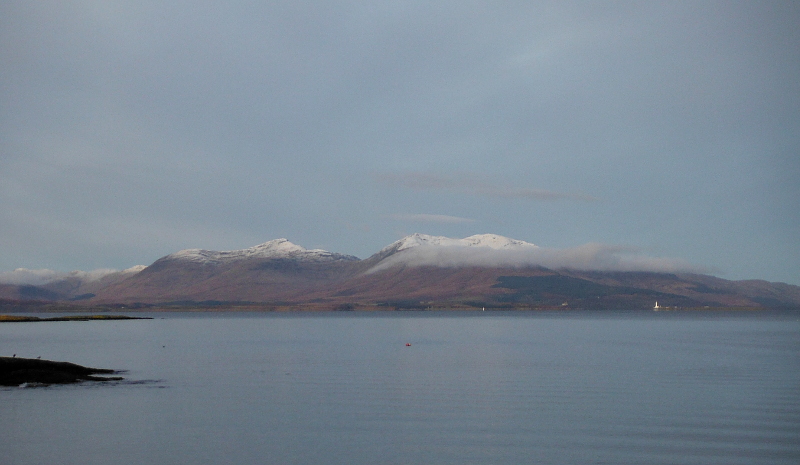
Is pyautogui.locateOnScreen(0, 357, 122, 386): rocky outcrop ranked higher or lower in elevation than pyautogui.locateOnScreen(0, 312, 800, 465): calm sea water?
higher

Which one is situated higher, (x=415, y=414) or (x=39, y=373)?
(x=39, y=373)

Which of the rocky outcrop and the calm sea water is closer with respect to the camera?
the calm sea water

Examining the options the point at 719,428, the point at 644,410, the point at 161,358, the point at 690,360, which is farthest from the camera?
the point at 161,358

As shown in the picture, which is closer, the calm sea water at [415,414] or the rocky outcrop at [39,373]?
the calm sea water at [415,414]

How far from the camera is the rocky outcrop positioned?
44375 millimetres

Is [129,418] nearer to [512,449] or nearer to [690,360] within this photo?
[512,449]

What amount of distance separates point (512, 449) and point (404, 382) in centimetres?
2019

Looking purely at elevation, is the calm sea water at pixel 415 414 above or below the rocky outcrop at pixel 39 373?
below

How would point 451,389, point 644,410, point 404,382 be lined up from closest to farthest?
point 644,410 < point 451,389 < point 404,382

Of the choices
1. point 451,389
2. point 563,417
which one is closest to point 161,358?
point 451,389

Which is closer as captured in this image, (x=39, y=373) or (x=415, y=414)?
(x=415, y=414)

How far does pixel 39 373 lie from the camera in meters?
45.2

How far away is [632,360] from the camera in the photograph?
63562mm

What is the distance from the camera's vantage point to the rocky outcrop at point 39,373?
4438cm
